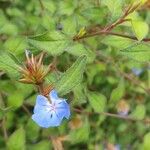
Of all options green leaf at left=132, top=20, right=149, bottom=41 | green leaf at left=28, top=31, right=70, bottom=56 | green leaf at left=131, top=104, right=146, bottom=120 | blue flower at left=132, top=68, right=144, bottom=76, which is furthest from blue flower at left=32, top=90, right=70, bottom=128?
blue flower at left=132, top=68, right=144, bottom=76

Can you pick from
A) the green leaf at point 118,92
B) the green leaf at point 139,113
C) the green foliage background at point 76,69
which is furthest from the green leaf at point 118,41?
the green leaf at point 139,113

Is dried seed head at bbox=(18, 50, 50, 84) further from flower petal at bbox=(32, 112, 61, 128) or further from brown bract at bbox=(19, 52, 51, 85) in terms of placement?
flower petal at bbox=(32, 112, 61, 128)

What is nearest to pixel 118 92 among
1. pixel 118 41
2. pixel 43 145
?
pixel 43 145

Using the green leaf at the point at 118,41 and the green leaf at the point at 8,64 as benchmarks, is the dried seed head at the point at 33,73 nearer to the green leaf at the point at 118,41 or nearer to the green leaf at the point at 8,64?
the green leaf at the point at 8,64

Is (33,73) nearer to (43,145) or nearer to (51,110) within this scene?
(51,110)

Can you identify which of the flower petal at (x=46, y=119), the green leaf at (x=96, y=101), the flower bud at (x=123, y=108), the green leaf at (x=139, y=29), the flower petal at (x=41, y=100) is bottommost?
the flower bud at (x=123, y=108)

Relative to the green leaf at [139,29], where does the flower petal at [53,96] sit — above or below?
below
